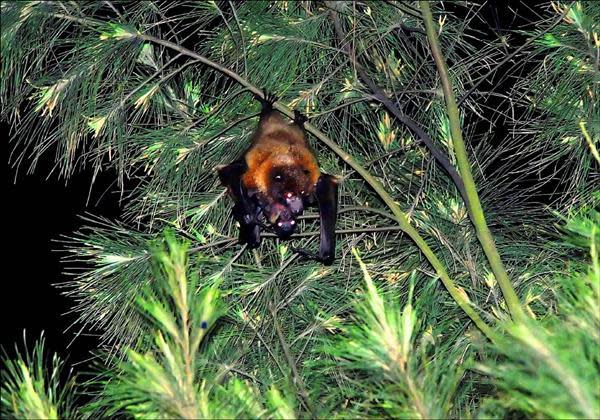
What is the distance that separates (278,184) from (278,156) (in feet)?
A: 0.42

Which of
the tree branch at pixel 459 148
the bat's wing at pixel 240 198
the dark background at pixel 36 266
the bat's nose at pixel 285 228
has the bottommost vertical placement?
the dark background at pixel 36 266

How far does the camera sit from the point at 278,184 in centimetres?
361

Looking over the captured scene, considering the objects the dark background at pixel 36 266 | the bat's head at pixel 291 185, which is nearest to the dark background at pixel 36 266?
the dark background at pixel 36 266

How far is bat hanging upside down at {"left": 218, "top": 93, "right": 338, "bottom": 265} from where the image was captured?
128 inches

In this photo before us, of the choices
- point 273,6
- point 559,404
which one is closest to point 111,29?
point 273,6

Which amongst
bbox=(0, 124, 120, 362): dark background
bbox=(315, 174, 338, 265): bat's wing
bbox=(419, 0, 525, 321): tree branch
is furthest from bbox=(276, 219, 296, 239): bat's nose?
bbox=(0, 124, 120, 362): dark background

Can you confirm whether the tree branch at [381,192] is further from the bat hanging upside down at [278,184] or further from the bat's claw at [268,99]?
the bat hanging upside down at [278,184]

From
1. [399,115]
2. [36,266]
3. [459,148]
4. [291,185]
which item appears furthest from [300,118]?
[36,266]

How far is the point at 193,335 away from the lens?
166 centimetres

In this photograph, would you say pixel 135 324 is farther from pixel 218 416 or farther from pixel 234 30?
pixel 218 416

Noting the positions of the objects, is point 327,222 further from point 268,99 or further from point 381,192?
point 268,99

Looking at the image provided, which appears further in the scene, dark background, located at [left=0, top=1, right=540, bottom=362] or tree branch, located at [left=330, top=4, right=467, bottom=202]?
dark background, located at [left=0, top=1, right=540, bottom=362]

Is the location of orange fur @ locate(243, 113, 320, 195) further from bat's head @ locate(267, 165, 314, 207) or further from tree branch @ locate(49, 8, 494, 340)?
tree branch @ locate(49, 8, 494, 340)

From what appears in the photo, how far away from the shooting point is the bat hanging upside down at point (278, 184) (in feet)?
10.7
